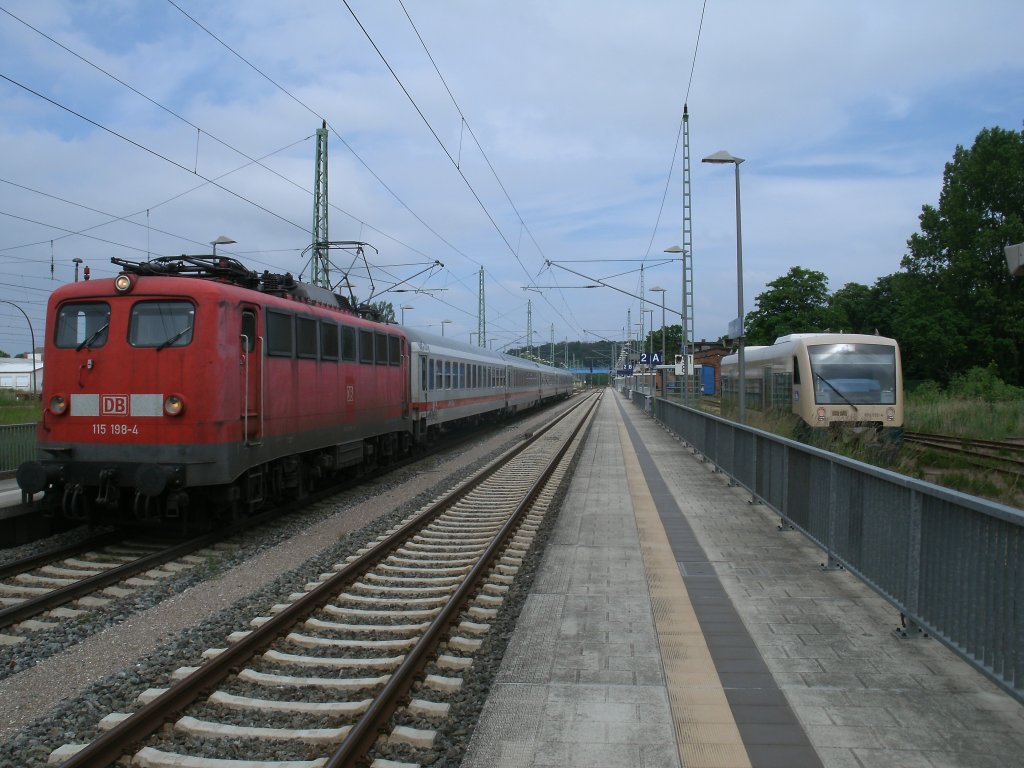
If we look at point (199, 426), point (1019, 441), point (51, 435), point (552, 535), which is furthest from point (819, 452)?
point (1019, 441)

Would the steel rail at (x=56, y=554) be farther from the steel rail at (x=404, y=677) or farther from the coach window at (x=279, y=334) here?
the steel rail at (x=404, y=677)

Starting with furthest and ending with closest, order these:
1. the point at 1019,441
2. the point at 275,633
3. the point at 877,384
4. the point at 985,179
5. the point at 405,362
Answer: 1. the point at 985,179
2. the point at 1019,441
3. the point at 877,384
4. the point at 405,362
5. the point at 275,633

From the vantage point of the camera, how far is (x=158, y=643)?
5781 mm

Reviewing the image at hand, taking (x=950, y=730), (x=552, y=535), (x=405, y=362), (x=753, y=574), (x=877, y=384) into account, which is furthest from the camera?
(x=877, y=384)

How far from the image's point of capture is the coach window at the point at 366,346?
43.6ft

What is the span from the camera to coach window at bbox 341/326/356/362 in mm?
12359

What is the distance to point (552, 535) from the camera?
952cm

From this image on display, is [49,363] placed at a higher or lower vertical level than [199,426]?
higher

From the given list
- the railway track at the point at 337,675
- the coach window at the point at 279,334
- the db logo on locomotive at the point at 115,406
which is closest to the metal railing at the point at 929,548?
the railway track at the point at 337,675

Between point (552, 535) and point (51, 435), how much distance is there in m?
5.52

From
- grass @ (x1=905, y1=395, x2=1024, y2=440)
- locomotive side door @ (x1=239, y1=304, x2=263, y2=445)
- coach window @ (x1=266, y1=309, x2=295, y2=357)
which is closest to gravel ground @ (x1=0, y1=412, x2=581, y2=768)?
locomotive side door @ (x1=239, y1=304, x2=263, y2=445)

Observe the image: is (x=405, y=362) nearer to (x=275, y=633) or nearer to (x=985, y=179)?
(x=275, y=633)

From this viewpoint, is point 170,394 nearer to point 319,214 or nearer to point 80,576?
point 80,576

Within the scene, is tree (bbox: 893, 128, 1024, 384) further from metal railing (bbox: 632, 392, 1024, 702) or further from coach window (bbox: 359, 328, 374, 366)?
metal railing (bbox: 632, 392, 1024, 702)
